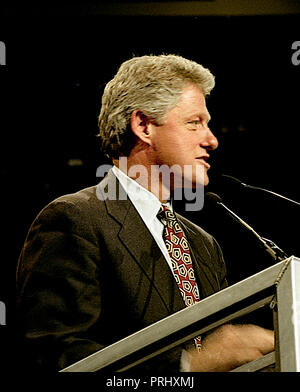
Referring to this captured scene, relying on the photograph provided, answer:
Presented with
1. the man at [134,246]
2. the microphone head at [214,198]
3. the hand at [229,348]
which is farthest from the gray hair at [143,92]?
the hand at [229,348]

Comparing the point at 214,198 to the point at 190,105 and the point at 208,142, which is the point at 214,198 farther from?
the point at 190,105

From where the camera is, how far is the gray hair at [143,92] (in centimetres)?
201

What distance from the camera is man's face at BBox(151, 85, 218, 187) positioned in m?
1.95

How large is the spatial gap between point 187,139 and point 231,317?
1.12 meters

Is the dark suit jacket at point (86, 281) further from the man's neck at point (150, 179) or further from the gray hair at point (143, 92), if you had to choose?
the gray hair at point (143, 92)

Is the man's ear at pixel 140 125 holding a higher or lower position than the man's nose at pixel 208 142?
higher

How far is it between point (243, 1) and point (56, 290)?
190 centimetres

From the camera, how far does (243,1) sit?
2.64 m

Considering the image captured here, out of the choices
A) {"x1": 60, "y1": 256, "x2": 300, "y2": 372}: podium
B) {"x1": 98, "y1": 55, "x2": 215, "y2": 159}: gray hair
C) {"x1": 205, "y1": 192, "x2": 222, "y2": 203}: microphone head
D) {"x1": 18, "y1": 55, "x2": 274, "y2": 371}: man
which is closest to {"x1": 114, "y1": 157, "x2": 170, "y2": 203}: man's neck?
{"x1": 18, "y1": 55, "x2": 274, "y2": 371}: man

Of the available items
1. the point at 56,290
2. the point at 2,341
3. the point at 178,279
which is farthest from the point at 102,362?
the point at 2,341

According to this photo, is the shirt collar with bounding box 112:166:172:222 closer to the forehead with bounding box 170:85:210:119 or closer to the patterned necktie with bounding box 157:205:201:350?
the patterned necktie with bounding box 157:205:201:350

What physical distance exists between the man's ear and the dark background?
67cm

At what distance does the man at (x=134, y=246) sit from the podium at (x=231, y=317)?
0.10m
